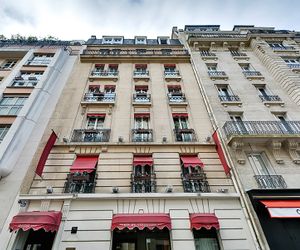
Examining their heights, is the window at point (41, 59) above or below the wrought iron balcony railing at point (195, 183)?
above

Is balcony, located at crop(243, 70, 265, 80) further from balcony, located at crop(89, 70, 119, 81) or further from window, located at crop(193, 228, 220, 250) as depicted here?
window, located at crop(193, 228, 220, 250)

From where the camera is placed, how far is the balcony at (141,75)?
14280mm

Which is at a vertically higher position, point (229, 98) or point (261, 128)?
point (229, 98)

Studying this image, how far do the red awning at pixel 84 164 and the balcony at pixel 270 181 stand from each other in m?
8.08

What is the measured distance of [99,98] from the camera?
495 inches

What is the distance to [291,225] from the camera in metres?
7.28

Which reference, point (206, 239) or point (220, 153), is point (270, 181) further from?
point (206, 239)

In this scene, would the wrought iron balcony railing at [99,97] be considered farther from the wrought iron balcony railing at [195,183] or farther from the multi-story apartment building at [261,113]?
the wrought iron balcony railing at [195,183]

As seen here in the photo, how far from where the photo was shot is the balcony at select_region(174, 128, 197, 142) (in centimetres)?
1052

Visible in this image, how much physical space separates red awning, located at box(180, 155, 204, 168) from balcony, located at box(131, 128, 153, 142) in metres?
2.15

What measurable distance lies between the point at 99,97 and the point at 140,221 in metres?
8.65

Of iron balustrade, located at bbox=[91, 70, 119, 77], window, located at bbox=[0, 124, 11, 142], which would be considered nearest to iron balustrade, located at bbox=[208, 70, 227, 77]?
iron balustrade, located at bbox=[91, 70, 119, 77]

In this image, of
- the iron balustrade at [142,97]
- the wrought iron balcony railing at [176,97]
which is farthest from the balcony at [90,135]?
the wrought iron balcony railing at [176,97]

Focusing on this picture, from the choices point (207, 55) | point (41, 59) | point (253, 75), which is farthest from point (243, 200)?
point (41, 59)
